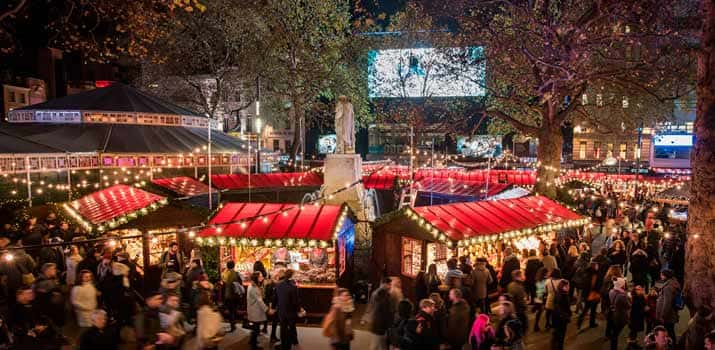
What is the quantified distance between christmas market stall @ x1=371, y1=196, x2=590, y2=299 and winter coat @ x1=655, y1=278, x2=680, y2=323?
10.7 ft

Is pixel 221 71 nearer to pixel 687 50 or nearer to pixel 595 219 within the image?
pixel 595 219

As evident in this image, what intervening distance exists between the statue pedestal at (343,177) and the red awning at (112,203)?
4464 mm

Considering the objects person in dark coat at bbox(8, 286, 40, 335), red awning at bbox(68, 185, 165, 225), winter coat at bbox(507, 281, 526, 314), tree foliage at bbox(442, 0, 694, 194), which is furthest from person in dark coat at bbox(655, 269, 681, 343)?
red awning at bbox(68, 185, 165, 225)

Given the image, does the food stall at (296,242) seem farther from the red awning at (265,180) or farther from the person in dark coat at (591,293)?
the red awning at (265,180)

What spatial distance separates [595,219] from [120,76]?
44.7 metres

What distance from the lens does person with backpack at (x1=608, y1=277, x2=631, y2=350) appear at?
23.9 ft

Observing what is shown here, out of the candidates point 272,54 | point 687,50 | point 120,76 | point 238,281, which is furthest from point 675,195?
point 120,76

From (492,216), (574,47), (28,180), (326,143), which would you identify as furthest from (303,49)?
(326,143)

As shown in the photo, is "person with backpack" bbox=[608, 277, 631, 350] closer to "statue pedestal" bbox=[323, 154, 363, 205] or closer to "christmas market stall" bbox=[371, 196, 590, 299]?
"christmas market stall" bbox=[371, 196, 590, 299]

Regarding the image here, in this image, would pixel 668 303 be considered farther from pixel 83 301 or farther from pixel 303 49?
pixel 303 49

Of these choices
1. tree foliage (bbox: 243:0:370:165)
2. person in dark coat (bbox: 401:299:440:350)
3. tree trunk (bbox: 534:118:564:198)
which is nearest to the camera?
person in dark coat (bbox: 401:299:440:350)

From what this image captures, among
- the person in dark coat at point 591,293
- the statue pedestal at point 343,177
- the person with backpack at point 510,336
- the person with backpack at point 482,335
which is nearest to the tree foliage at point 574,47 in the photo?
the person in dark coat at point 591,293

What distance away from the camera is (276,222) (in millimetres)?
9922

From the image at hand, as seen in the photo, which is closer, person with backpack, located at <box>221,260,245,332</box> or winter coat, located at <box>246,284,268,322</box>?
winter coat, located at <box>246,284,268,322</box>
